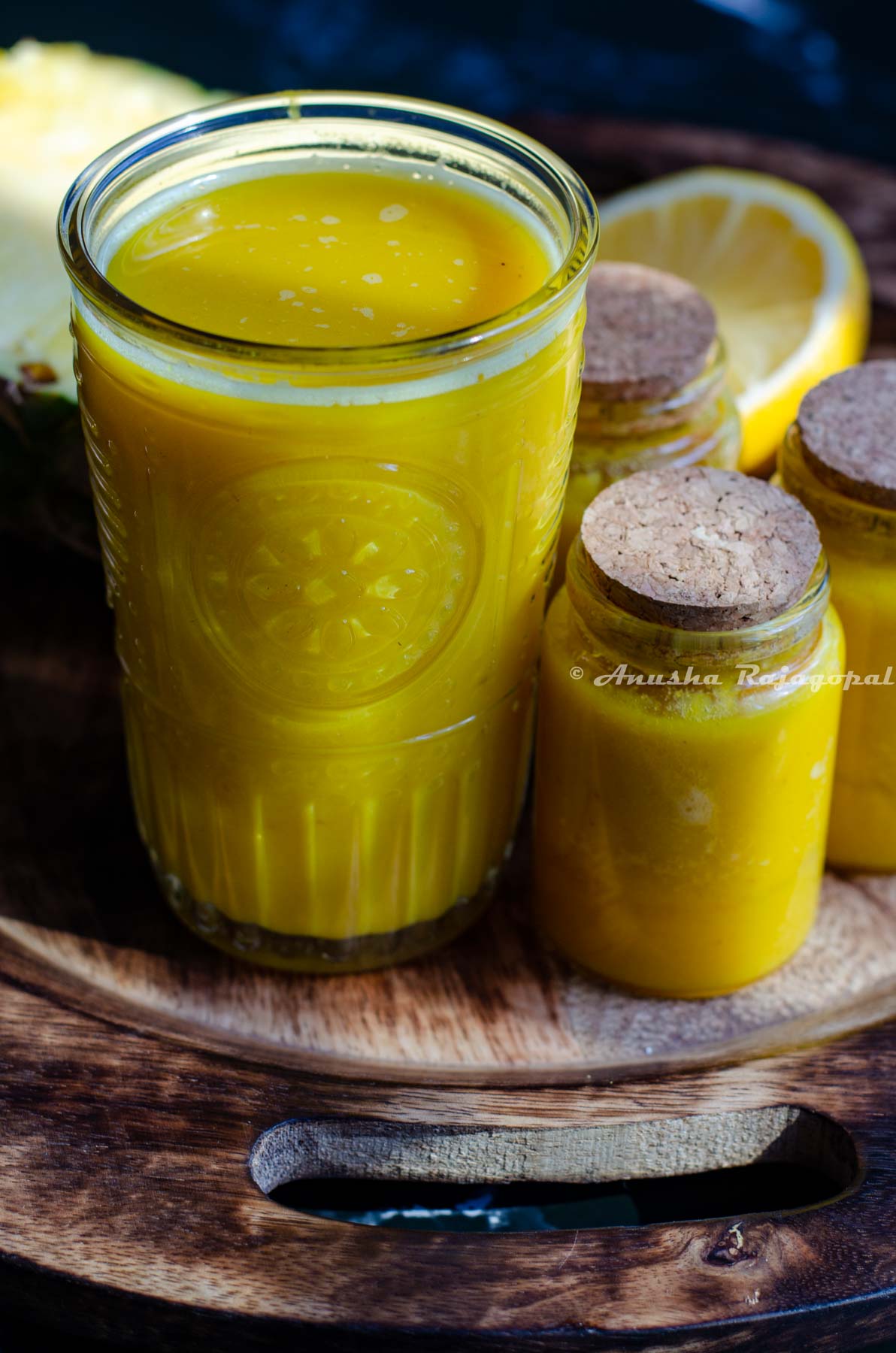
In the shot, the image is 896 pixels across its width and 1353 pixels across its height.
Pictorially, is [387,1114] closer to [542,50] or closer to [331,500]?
[331,500]

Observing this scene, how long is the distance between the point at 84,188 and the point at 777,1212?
26.0 inches

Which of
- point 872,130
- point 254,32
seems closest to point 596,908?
point 872,130

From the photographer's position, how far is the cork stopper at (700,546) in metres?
0.83

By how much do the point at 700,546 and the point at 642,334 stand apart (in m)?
0.23

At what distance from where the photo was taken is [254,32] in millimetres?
2164

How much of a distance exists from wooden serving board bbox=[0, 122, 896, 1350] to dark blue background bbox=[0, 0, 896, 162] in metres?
1.30

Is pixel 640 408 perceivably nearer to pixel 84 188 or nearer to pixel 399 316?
pixel 399 316

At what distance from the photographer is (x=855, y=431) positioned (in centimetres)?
97

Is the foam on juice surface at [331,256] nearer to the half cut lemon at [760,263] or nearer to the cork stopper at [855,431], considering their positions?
the cork stopper at [855,431]

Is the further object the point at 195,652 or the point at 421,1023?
the point at 421,1023

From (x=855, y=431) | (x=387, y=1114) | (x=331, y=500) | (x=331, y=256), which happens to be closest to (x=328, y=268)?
(x=331, y=256)

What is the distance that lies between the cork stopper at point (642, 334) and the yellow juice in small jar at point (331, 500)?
14cm

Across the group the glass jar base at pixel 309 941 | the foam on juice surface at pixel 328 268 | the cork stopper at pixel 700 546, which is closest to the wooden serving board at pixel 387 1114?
the glass jar base at pixel 309 941

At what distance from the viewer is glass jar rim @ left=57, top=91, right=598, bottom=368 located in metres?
0.71
